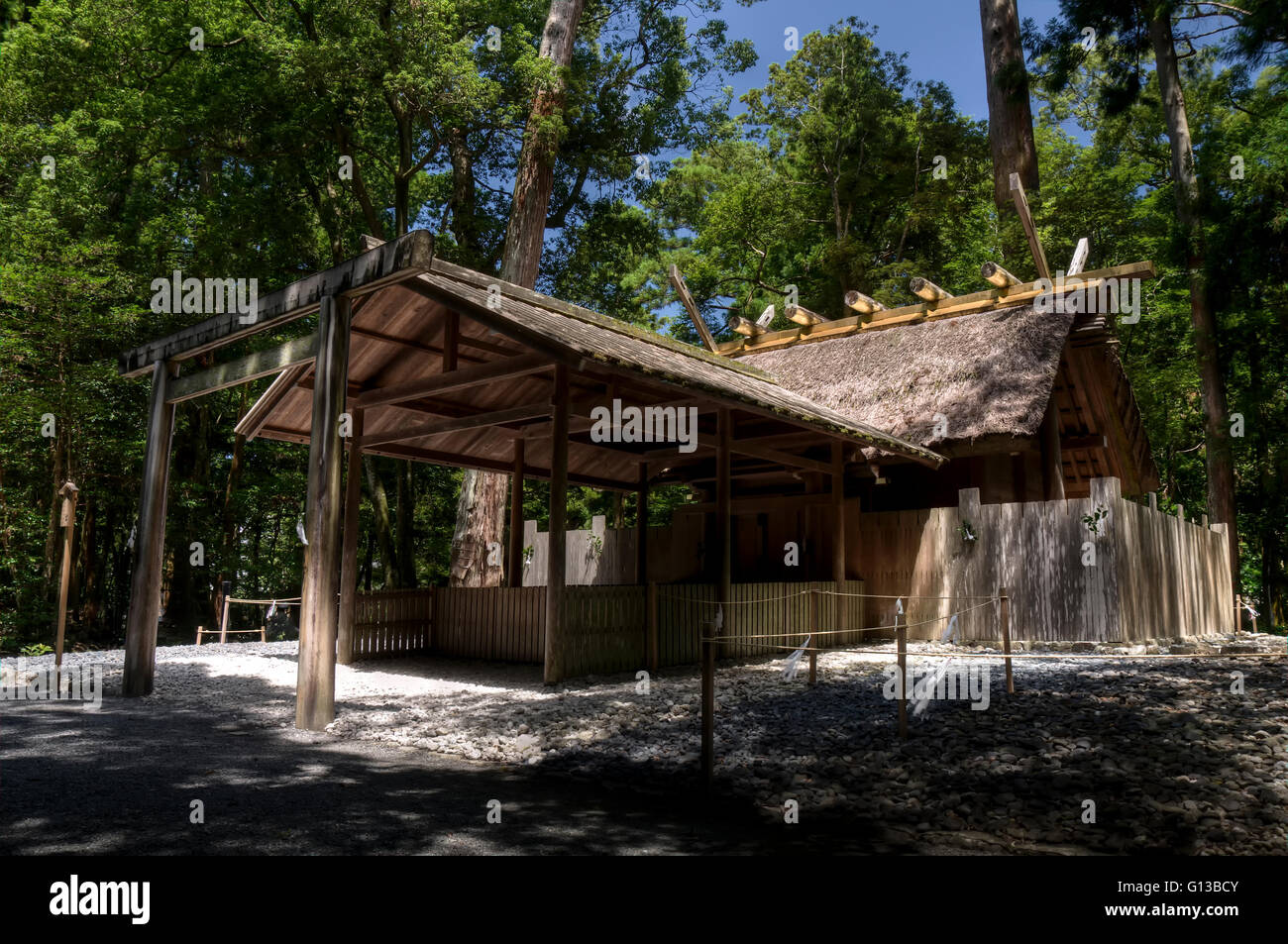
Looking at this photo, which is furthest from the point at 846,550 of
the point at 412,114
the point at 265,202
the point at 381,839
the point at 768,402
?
the point at 265,202

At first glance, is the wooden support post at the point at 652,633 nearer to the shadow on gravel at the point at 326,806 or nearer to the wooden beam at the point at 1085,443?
the shadow on gravel at the point at 326,806

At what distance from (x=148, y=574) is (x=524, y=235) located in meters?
9.22

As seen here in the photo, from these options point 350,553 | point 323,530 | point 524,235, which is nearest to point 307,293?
point 323,530

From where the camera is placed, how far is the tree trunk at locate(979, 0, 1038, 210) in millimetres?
18125

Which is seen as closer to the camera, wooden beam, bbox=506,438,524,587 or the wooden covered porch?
the wooden covered porch

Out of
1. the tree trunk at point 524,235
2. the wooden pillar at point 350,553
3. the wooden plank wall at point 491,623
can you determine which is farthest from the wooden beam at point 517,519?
the wooden pillar at point 350,553

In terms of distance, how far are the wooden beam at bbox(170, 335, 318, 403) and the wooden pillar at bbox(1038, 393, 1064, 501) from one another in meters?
10.9

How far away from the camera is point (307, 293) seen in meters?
6.91

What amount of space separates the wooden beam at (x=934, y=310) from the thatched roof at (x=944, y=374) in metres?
0.24

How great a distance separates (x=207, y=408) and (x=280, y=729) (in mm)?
16052

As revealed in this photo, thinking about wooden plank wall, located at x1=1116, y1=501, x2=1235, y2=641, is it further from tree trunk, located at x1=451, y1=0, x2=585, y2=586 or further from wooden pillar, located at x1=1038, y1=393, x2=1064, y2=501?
tree trunk, located at x1=451, y1=0, x2=585, y2=586

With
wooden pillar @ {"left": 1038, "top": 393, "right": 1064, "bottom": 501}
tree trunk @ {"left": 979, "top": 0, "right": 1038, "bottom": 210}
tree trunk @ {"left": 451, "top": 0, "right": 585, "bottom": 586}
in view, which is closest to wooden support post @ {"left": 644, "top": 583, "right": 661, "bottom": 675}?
tree trunk @ {"left": 451, "top": 0, "right": 585, "bottom": 586}

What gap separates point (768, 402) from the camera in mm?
9297

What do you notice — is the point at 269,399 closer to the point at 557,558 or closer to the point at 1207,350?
the point at 557,558
